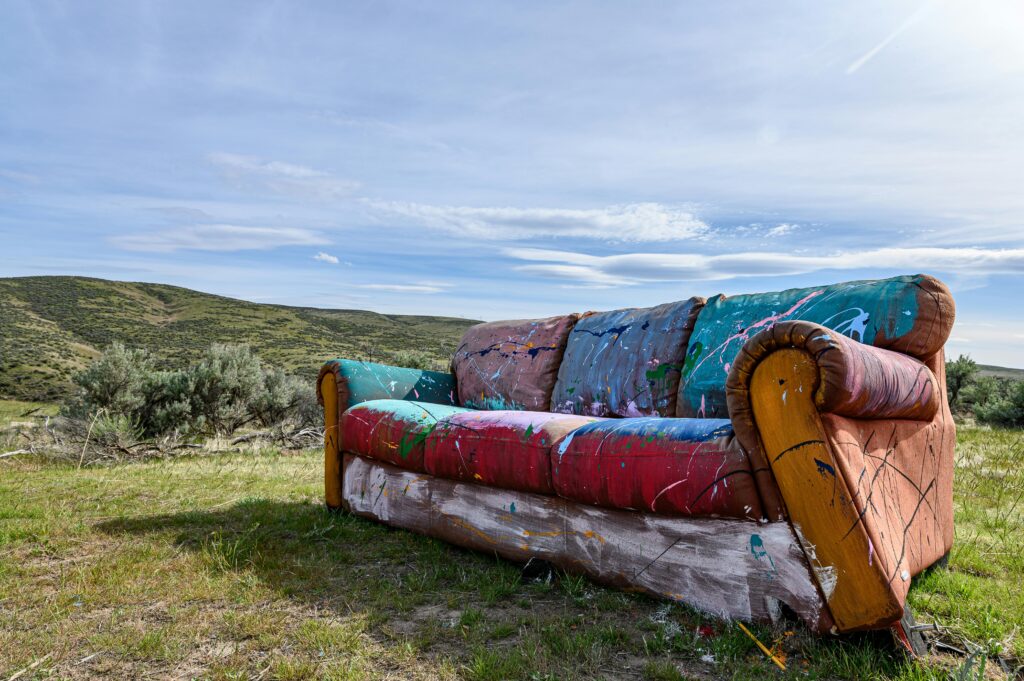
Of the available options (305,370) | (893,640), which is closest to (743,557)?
(893,640)

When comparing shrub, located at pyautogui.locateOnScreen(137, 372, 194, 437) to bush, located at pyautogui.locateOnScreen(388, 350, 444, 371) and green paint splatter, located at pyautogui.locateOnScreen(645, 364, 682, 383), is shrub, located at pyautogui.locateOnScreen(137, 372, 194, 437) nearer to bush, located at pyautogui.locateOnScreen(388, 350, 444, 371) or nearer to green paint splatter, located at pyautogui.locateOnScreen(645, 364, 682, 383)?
bush, located at pyautogui.locateOnScreen(388, 350, 444, 371)

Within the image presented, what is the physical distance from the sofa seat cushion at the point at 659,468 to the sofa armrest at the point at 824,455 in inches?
2.9

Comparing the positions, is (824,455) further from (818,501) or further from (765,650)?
(765,650)

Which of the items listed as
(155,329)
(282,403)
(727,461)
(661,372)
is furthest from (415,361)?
(155,329)

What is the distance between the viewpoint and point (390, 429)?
10.4 ft

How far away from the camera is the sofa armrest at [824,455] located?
169cm

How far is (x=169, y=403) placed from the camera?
777cm

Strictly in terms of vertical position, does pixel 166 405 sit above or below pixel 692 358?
below

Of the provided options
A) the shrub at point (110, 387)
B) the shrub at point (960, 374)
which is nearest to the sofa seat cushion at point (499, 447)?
the shrub at point (110, 387)

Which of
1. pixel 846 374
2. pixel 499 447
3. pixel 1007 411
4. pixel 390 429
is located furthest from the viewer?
pixel 1007 411

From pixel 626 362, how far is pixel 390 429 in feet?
4.31

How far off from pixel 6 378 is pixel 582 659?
940 inches

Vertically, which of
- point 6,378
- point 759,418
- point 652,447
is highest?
point 759,418

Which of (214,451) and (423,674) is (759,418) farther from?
(214,451)
